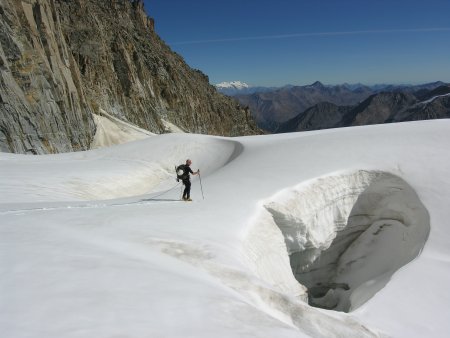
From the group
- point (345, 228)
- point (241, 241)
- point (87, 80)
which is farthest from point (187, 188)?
point (87, 80)

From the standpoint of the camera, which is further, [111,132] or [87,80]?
[87,80]

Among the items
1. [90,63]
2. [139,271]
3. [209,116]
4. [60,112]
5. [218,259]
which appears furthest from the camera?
[209,116]

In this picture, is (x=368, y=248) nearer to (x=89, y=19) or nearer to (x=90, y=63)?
(x=90, y=63)

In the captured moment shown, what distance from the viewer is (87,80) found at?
6825 centimetres

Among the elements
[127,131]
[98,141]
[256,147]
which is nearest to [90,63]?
[127,131]

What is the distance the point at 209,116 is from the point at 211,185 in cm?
9958

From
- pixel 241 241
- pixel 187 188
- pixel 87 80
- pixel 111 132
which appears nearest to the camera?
pixel 241 241

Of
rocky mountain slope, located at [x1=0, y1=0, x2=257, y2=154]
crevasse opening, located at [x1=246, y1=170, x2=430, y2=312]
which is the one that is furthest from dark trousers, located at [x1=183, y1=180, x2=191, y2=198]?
rocky mountain slope, located at [x1=0, y1=0, x2=257, y2=154]

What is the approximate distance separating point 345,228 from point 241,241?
6.89m

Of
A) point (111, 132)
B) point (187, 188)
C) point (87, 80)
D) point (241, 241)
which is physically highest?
point (87, 80)

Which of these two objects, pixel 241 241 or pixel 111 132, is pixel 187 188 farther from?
pixel 111 132

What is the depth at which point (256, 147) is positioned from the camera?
63.7 feet

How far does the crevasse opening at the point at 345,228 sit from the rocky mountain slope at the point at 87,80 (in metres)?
30.6

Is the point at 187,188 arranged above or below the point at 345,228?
above
